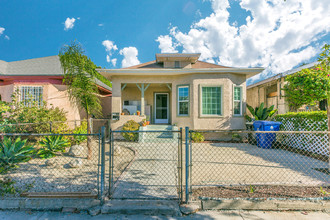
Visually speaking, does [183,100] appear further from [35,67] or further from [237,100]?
[35,67]

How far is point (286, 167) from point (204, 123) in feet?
16.0

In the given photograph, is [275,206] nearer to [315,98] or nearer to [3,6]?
[315,98]

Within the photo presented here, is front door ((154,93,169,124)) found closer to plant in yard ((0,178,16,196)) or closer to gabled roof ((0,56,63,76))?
gabled roof ((0,56,63,76))

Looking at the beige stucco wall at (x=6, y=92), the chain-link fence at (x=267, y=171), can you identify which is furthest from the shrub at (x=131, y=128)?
the beige stucco wall at (x=6, y=92)

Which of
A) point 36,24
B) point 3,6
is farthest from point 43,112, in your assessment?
point 36,24

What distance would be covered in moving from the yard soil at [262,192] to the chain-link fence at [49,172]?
2.08 meters

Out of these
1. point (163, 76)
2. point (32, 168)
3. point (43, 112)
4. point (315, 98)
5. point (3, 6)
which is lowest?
point (32, 168)

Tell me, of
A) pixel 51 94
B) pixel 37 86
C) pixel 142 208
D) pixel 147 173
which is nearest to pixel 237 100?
pixel 147 173

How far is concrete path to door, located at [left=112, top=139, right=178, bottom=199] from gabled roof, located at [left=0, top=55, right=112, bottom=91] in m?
7.00

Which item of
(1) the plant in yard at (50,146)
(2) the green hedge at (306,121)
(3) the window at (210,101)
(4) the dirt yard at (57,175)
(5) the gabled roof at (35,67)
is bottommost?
(4) the dirt yard at (57,175)

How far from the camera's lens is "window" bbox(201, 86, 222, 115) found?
9648 millimetres

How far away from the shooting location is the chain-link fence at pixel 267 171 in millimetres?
3254

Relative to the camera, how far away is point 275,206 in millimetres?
2852

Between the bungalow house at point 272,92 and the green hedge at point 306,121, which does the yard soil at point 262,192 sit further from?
the bungalow house at point 272,92
